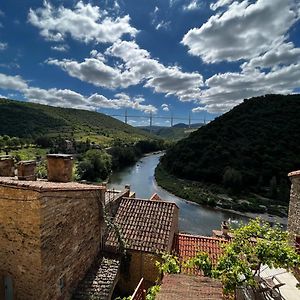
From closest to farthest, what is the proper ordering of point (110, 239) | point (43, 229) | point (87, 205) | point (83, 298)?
1. point (43, 229)
2. point (83, 298)
3. point (87, 205)
4. point (110, 239)

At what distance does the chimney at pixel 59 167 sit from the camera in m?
10.9

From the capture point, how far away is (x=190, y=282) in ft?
19.3

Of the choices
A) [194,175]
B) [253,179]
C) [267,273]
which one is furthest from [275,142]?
[267,273]

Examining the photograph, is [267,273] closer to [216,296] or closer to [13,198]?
[216,296]

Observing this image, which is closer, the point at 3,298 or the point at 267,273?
the point at 3,298

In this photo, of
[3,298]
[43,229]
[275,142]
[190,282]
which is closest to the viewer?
[190,282]

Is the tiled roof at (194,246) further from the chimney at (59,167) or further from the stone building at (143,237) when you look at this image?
the chimney at (59,167)

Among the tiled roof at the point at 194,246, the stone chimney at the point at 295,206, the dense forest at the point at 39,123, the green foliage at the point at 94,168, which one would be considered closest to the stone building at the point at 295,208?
the stone chimney at the point at 295,206

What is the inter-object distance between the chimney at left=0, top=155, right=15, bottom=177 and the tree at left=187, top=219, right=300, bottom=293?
8.52m

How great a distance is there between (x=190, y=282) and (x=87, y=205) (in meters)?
5.68

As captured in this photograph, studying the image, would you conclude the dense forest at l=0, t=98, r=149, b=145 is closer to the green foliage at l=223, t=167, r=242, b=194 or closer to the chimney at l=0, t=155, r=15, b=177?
the green foliage at l=223, t=167, r=242, b=194

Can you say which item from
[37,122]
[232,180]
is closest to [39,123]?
[37,122]

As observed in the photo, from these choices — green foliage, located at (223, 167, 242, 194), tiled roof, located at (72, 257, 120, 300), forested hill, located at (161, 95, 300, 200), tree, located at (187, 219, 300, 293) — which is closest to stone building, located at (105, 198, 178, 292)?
tiled roof, located at (72, 257, 120, 300)

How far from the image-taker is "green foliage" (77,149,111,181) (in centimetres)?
5704
